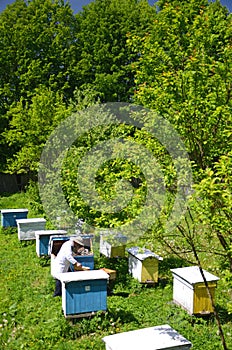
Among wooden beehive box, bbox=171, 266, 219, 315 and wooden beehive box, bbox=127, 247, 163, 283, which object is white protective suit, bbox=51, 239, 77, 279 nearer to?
wooden beehive box, bbox=127, 247, 163, 283

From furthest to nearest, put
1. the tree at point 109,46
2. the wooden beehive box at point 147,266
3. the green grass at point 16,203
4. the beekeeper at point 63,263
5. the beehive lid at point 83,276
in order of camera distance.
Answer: the tree at point 109,46 < the green grass at point 16,203 < the wooden beehive box at point 147,266 < the beekeeper at point 63,263 < the beehive lid at point 83,276

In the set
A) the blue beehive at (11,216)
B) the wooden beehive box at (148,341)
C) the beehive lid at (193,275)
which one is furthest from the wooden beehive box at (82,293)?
the blue beehive at (11,216)

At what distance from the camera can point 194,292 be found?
7.09 meters

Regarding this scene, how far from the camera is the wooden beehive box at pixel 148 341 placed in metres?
4.84

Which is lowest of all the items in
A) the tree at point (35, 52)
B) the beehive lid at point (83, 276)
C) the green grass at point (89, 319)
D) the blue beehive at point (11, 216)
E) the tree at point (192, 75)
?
the green grass at point (89, 319)

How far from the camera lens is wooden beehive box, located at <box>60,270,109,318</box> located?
6.80 metres

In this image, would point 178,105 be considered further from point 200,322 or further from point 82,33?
point 82,33

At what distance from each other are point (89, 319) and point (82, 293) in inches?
19.7

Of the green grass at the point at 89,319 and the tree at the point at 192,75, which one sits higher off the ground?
the tree at the point at 192,75

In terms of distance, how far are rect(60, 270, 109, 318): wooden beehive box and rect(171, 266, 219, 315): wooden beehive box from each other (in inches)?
57.5

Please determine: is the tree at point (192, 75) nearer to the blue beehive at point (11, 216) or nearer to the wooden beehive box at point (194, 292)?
the wooden beehive box at point (194, 292)

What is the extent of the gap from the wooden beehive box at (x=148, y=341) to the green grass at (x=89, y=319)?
127 cm

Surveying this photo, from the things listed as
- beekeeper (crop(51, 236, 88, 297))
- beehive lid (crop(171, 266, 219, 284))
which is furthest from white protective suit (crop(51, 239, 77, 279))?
beehive lid (crop(171, 266, 219, 284))

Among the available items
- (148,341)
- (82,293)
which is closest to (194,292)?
(82,293)
